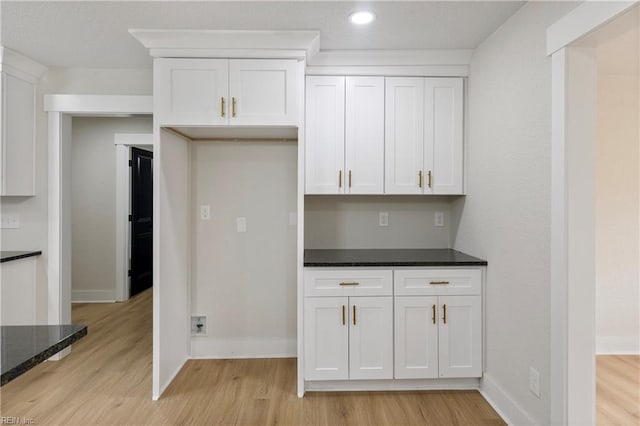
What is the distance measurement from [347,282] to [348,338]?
38 cm

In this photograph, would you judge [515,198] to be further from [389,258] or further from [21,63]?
[21,63]

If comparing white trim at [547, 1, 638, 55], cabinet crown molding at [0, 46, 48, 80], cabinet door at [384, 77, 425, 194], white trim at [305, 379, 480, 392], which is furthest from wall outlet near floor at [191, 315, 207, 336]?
white trim at [547, 1, 638, 55]

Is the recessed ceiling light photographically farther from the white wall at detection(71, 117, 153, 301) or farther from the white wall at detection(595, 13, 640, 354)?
the white wall at detection(71, 117, 153, 301)

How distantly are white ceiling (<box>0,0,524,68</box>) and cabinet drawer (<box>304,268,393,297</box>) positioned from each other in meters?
1.57

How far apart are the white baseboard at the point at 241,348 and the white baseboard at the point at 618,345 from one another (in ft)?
8.65

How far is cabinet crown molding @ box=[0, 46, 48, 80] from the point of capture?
9.12 ft

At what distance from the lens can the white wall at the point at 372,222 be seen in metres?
3.22

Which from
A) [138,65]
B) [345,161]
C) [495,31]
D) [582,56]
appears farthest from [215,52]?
[582,56]

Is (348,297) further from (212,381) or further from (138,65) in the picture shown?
(138,65)

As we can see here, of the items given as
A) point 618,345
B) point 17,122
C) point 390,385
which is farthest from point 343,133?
point 618,345

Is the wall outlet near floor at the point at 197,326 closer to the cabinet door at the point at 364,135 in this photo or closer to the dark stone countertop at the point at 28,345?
the cabinet door at the point at 364,135

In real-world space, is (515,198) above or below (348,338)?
above

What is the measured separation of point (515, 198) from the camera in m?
2.24

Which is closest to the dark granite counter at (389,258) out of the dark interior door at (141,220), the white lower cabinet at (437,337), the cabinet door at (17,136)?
the white lower cabinet at (437,337)
